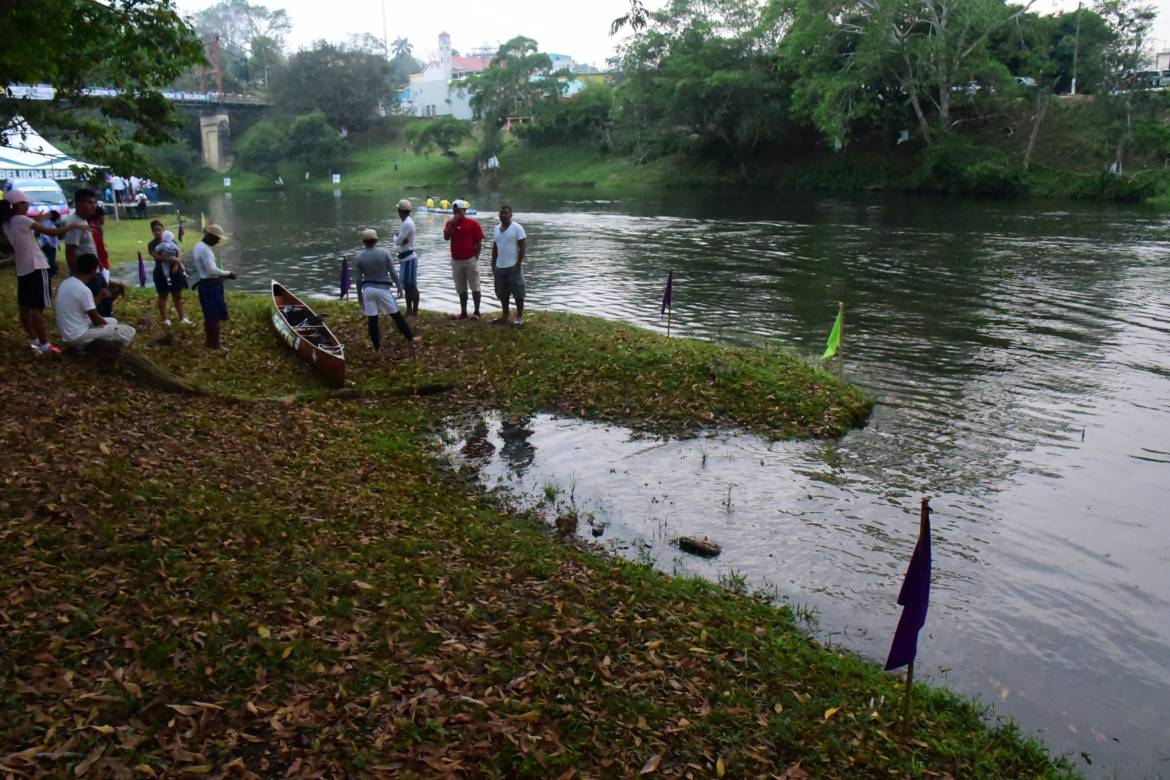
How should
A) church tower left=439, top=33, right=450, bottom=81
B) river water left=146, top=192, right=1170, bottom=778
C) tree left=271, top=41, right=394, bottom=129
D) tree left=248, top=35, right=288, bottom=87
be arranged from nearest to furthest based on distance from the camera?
river water left=146, top=192, right=1170, bottom=778
tree left=271, top=41, right=394, bottom=129
tree left=248, top=35, right=288, bottom=87
church tower left=439, top=33, right=450, bottom=81

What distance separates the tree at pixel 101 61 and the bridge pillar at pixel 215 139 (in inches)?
4132

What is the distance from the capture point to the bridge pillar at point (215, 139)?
11406 cm

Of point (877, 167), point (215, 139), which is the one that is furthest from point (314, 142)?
point (877, 167)

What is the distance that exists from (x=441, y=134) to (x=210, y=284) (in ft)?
273

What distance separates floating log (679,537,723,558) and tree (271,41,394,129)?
355 feet

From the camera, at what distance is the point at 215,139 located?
374 ft

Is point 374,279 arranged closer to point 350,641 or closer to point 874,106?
point 350,641

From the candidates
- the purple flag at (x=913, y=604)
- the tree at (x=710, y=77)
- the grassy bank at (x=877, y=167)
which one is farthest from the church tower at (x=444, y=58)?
the purple flag at (x=913, y=604)

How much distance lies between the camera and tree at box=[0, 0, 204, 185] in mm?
10344

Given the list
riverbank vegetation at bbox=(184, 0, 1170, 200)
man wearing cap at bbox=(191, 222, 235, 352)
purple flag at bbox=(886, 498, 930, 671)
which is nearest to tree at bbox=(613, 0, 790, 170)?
riverbank vegetation at bbox=(184, 0, 1170, 200)

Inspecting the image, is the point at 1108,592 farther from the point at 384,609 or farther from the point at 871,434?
the point at 384,609

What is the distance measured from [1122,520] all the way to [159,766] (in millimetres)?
11365

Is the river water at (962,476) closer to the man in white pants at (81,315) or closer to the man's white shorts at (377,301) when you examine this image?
the man's white shorts at (377,301)

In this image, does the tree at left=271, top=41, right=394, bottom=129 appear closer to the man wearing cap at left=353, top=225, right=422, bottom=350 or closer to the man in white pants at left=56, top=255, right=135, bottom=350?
the man wearing cap at left=353, top=225, right=422, bottom=350
